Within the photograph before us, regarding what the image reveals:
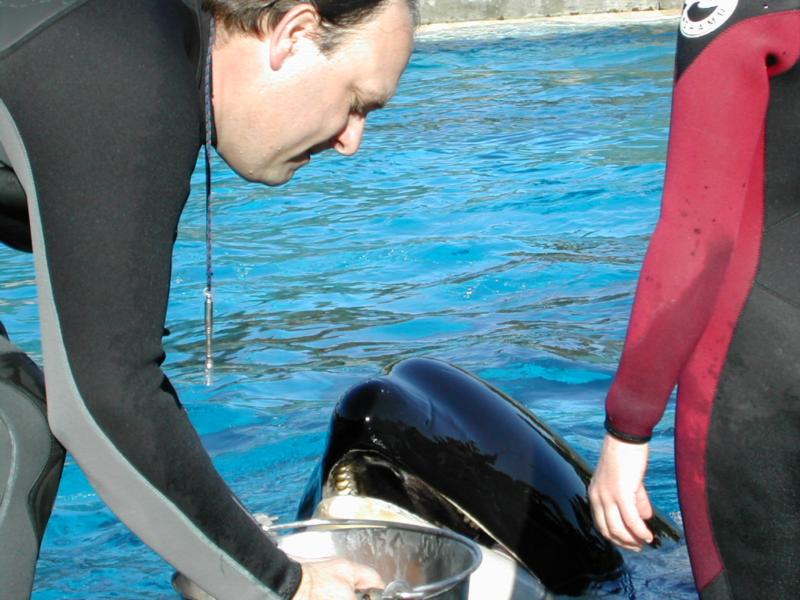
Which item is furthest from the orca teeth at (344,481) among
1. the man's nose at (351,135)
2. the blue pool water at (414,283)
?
the man's nose at (351,135)

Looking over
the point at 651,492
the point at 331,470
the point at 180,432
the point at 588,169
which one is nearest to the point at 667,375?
the point at 180,432

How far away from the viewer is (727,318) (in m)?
2.18

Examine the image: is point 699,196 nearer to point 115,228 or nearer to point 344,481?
point 115,228

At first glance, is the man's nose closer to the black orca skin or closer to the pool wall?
the black orca skin

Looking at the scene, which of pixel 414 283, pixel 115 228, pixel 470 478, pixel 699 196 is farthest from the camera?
pixel 414 283

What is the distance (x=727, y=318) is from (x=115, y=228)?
110cm

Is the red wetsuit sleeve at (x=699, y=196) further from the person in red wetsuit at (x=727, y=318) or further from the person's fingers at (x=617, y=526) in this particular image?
the person's fingers at (x=617, y=526)

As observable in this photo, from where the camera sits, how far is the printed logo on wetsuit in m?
2.06

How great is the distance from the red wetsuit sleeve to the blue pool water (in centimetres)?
116

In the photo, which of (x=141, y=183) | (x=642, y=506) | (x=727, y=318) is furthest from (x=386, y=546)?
(x=141, y=183)

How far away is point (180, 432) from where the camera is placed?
1797 mm

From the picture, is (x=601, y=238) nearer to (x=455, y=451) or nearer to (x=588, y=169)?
(x=588, y=169)

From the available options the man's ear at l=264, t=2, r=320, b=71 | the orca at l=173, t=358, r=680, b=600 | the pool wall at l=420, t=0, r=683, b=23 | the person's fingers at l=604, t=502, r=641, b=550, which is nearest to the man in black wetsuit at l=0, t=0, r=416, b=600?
the man's ear at l=264, t=2, r=320, b=71

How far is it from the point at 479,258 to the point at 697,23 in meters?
5.49
